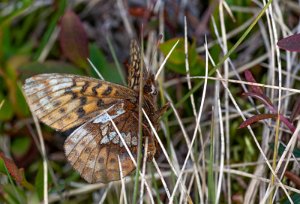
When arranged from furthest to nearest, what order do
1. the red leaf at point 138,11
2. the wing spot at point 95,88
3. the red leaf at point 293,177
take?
1. the red leaf at point 138,11
2. the red leaf at point 293,177
3. the wing spot at point 95,88

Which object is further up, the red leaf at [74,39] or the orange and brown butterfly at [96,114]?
the red leaf at [74,39]

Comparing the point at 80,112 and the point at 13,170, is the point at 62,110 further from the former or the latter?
the point at 13,170

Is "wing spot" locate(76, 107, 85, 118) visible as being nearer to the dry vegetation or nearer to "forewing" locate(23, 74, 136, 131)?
"forewing" locate(23, 74, 136, 131)

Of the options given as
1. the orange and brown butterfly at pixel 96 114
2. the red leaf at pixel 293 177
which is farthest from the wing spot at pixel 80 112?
the red leaf at pixel 293 177

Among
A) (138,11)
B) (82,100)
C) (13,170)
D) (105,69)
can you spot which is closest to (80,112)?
(82,100)

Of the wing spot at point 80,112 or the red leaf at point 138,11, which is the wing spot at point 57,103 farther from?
the red leaf at point 138,11

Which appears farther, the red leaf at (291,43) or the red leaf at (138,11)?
the red leaf at (138,11)
